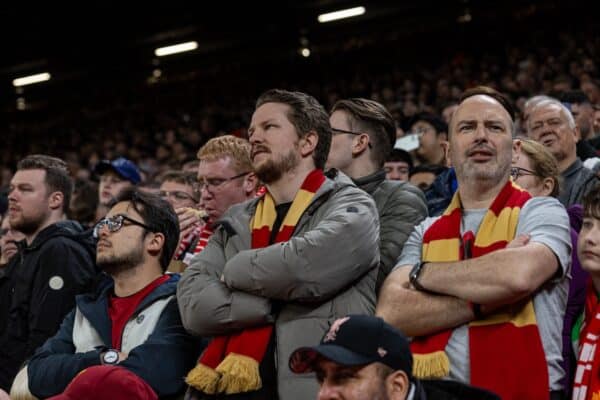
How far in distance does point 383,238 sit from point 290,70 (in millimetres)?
15991

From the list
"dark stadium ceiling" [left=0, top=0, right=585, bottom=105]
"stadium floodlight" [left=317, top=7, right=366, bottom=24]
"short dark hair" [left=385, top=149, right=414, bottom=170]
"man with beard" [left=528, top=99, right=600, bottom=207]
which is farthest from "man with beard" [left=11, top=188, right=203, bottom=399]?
"stadium floodlight" [left=317, top=7, right=366, bottom=24]

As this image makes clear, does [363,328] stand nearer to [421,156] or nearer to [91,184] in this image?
[421,156]

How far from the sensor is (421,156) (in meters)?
7.93

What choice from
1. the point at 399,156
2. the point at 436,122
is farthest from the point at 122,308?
the point at 436,122

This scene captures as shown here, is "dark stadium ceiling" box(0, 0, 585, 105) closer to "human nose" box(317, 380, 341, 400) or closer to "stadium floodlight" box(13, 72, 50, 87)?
"stadium floodlight" box(13, 72, 50, 87)

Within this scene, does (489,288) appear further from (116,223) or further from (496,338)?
(116,223)

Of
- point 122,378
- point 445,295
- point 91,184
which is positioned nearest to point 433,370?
point 445,295

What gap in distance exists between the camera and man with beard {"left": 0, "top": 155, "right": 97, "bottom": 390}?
5.48m

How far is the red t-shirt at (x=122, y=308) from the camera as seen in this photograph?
477 cm

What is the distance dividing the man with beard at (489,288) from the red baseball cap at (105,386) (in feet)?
3.22

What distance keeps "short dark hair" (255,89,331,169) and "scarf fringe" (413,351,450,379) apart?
1.05 meters

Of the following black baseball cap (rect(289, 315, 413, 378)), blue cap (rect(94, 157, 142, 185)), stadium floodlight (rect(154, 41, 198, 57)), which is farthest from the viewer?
stadium floodlight (rect(154, 41, 198, 57))

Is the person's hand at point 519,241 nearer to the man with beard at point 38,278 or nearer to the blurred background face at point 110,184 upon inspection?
the man with beard at point 38,278

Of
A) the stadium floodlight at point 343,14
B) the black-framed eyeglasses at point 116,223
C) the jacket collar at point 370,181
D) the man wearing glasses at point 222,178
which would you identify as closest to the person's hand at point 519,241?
the jacket collar at point 370,181
